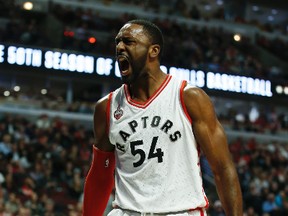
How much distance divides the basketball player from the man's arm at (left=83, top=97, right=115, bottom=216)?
7.0 inches

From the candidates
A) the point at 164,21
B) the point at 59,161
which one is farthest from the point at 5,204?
the point at 164,21

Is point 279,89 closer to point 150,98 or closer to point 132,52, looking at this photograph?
point 150,98

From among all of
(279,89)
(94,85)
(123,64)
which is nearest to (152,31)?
(123,64)

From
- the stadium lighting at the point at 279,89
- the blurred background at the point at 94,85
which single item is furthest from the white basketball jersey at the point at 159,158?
the stadium lighting at the point at 279,89

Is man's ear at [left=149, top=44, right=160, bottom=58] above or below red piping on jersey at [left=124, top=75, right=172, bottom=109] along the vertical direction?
above

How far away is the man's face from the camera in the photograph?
3557mm

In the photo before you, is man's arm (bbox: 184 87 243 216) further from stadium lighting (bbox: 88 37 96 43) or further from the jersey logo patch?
stadium lighting (bbox: 88 37 96 43)

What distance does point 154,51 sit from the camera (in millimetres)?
3666

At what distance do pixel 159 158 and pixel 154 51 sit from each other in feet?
2.00

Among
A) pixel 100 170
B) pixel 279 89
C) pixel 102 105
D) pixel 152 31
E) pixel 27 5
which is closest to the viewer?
pixel 152 31

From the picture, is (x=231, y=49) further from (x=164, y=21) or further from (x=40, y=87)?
(x=40, y=87)

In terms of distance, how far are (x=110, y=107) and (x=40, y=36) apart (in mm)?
15667

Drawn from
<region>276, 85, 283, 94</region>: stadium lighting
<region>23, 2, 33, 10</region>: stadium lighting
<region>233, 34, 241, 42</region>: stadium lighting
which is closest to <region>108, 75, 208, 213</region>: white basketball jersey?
<region>276, 85, 283, 94</region>: stadium lighting

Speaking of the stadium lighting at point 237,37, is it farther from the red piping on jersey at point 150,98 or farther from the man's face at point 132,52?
the man's face at point 132,52
